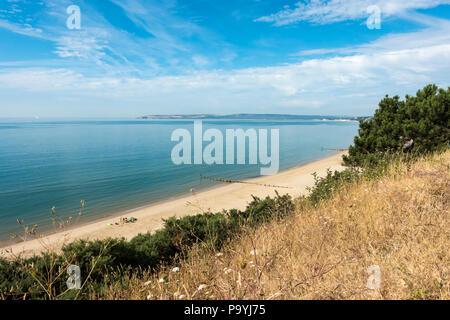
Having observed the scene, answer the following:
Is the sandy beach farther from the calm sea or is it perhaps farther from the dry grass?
the dry grass

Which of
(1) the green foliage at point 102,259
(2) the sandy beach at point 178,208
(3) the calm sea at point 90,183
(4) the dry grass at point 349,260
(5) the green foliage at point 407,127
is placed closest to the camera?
(4) the dry grass at point 349,260

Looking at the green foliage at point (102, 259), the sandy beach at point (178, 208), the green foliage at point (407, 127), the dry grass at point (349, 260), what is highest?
the green foliage at point (407, 127)

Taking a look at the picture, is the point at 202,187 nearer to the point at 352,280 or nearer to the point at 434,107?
the point at 434,107

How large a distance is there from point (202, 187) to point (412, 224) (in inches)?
902

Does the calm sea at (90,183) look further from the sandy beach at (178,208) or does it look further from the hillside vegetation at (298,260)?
the hillside vegetation at (298,260)

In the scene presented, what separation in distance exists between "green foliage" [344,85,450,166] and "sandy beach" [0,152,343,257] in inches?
193

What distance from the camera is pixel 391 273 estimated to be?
244cm

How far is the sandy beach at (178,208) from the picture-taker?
531 inches

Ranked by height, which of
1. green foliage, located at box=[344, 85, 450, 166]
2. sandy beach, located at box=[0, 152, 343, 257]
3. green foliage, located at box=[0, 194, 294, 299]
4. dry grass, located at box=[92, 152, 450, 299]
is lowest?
sandy beach, located at box=[0, 152, 343, 257]

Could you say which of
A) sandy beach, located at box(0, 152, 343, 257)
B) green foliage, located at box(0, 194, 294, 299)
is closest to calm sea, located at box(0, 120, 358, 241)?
sandy beach, located at box(0, 152, 343, 257)

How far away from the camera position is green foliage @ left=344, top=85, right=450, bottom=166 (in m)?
11.4

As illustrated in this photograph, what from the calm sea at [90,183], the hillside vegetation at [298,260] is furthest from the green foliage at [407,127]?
the calm sea at [90,183]

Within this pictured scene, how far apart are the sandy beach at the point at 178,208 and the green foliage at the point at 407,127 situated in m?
4.91
